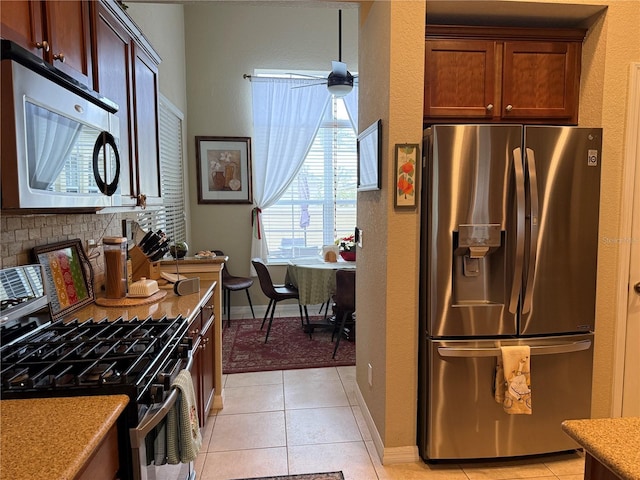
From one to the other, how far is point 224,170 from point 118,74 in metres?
3.19

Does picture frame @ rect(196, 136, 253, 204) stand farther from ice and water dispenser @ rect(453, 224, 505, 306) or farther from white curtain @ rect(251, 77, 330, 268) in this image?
ice and water dispenser @ rect(453, 224, 505, 306)

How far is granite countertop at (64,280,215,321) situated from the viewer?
6.57ft

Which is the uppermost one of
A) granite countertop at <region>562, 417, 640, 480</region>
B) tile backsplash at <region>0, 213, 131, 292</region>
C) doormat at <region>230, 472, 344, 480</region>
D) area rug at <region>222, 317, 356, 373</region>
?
tile backsplash at <region>0, 213, 131, 292</region>

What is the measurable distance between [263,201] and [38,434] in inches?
173

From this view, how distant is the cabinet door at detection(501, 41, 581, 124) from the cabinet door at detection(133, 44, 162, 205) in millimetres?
2020

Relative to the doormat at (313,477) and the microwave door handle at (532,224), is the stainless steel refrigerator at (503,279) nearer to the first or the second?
the microwave door handle at (532,224)

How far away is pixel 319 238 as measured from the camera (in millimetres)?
5523

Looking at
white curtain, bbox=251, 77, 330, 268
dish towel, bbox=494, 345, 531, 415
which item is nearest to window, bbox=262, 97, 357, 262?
white curtain, bbox=251, 77, 330, 268

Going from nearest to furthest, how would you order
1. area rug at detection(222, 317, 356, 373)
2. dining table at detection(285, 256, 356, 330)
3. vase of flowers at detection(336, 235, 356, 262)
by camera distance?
1. area rug at detection(222, 317, 356, 373)
2. dining table at detection(285, 256, 356, 330)
3. vase of flowers at detection(336, 235, 356, 262)

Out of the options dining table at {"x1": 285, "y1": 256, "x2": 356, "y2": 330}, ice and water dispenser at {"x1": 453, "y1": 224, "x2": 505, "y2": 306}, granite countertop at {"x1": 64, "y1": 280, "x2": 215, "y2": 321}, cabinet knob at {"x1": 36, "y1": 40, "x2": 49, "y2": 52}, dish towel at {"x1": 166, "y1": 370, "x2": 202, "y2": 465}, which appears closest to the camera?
cabinet knob at {"x1": 36, "y1": 40, "x2": 49, "y2": 52}

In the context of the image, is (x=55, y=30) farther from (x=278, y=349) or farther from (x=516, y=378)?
(x=278, y=349)

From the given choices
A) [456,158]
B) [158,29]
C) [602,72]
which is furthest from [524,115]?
[158,29]

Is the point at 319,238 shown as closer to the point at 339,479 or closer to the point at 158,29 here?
the point at 158,29

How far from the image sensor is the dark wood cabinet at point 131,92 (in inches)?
72.9
